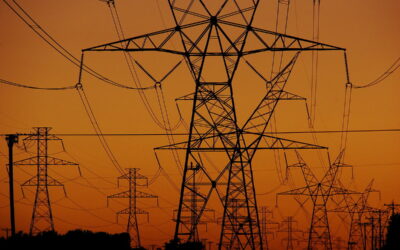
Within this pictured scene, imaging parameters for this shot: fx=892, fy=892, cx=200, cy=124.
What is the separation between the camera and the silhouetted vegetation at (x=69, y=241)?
49.8 metres

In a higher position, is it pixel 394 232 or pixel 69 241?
pixel 394 232

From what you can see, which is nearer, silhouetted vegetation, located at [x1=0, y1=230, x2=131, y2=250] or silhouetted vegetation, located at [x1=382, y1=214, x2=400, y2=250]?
silhouetted vegetation, located at [x1=0, y1=230, x2=131, y2=250]

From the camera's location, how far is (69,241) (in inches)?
2362

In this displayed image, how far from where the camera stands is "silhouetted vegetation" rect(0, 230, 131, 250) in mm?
49750

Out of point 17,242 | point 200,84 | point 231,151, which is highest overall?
point 200,84

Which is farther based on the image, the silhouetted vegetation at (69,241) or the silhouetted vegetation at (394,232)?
the silhouetted vegetation at (394,232)

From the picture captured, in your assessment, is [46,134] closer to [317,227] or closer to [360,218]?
[317,227]

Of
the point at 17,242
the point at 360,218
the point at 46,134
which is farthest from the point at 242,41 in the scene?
the point at 360,218

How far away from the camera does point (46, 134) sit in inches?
2469

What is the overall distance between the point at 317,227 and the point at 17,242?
3385 centimetres

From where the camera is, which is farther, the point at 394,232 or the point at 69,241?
the point at 394,232

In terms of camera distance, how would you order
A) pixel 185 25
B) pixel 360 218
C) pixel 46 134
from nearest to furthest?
1. pixel 185 25
2. pixel 46 134
3. pixel 360 218

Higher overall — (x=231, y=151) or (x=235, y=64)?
(x=235, y=64)

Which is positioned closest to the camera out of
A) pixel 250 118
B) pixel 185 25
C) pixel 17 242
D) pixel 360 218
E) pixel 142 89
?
pixel 185 25
